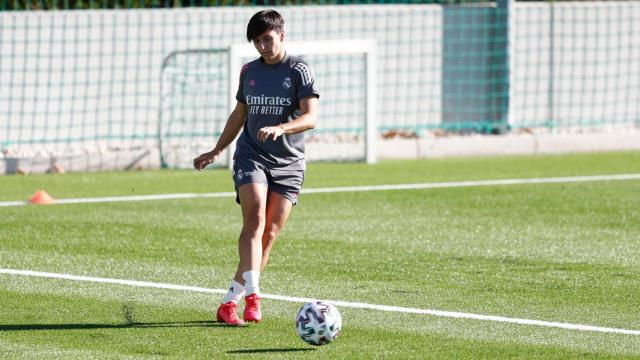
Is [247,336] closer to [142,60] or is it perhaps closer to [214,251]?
[214,251]

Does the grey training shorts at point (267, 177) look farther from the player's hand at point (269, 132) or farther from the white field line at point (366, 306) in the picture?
the white field line at point (366, 306)

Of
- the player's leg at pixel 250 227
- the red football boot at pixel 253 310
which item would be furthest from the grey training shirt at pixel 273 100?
the red football boot at pixel 253 310

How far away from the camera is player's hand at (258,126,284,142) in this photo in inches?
329

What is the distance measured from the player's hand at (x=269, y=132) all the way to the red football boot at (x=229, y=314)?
101cm

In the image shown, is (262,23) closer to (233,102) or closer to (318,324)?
(318,324)

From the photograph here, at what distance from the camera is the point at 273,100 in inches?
353

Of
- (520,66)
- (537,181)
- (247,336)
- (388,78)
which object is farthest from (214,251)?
(520,66)

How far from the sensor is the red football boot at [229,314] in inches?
339

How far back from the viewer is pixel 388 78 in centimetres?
2259

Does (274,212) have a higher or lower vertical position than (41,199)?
higher

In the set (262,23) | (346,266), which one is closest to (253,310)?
(262,23)

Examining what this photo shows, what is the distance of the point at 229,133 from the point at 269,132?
2.77ft

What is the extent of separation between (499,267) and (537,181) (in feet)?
21.3

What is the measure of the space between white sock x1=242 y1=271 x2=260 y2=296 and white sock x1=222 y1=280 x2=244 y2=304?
0.20ft
